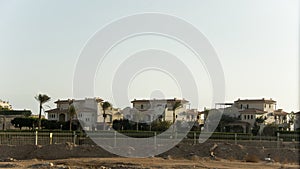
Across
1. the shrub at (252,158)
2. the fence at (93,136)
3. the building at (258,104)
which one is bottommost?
the shrub at (252,158)

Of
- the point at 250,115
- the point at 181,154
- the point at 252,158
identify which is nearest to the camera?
the point at 252,158

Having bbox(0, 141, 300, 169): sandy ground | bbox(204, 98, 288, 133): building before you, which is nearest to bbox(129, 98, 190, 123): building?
bbox(204, 98, 288, 133): building

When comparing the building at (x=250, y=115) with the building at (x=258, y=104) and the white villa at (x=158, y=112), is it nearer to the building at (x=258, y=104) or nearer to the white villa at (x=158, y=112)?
the building at (x=258, y=104)

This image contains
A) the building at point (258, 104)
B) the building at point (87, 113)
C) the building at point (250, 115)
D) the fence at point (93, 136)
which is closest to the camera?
the fence at point (93, 136)

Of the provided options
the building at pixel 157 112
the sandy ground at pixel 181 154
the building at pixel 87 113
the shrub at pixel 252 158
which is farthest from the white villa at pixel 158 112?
the shrub at pixel 252 158

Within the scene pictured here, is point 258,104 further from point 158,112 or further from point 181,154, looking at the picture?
point 181,154

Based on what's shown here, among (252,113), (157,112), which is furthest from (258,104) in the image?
(157,112)

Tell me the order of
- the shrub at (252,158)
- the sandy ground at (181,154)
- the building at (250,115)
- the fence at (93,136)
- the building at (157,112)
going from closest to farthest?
the sandy ground at (181,154)
the shrub at (252,158)
the fence at (93,136)
the building at (157,112)
the building at (250,115)

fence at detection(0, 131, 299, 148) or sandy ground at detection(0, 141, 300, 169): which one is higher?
fence at detection(0, 131, 299, 148)

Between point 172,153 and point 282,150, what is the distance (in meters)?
6.33

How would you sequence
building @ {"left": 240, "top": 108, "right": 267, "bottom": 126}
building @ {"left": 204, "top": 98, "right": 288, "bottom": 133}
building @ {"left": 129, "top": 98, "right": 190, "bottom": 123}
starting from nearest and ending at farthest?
building @ {"left": 129, "top": 98, "right": 190, "bottom": 123} → building @ {"left": 204, "top": 98, "right": 288, "bottom": 133} → building @ {"left": 240, "top": 108, "right": 267, "bottom": 126}

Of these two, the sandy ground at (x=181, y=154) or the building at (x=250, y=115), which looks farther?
the building at (x=250, y=115)

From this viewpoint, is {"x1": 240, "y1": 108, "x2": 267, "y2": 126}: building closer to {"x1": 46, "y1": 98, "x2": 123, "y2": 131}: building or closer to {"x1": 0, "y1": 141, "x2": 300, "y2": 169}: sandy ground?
{"x1": 46, "y1": 98, "x2": 123, "y2": 131}: building

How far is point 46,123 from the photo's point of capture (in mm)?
42969
